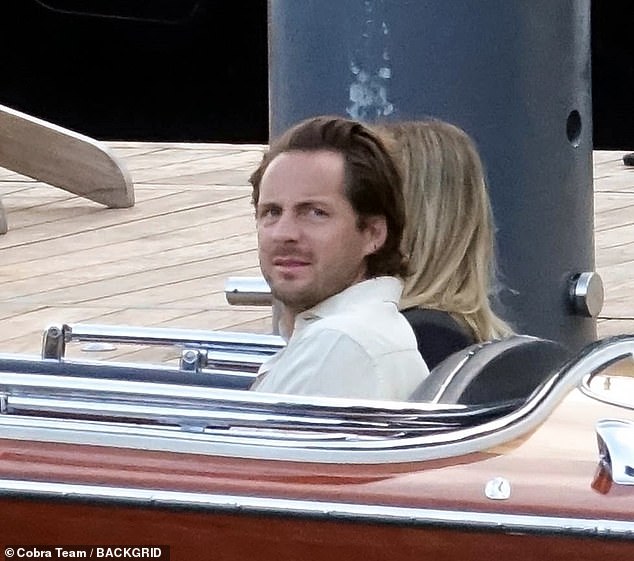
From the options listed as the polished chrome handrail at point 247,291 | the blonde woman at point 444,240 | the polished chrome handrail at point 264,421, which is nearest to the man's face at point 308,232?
the blonde woman at point 444,240

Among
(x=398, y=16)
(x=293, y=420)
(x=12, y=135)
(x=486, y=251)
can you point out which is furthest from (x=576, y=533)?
(x=12, y=135)

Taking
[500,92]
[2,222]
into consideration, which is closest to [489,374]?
[500,92]

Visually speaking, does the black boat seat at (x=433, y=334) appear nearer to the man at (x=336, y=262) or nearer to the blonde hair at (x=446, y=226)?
the blonde hair at (x=446, y=226)

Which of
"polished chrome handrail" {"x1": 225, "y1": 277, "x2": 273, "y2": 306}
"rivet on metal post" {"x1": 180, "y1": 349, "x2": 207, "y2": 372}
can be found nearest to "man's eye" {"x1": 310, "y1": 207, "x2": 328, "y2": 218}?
"rivet on metal post" {"x1": 180, "y1": 349, "x2": 207, "y2": 372}

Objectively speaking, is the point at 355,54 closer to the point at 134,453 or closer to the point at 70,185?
the point at 134,453

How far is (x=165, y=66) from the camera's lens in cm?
712

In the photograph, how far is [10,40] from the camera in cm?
720

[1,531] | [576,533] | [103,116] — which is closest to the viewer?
[576,533]

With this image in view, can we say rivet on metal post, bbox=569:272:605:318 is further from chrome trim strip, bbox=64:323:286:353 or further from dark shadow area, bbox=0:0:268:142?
dark shadow area, bbox=0:0:268:142

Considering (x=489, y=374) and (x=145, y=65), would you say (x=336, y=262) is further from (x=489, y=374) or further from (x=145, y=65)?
(x=145, y=65)

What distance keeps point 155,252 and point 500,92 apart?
2.80m

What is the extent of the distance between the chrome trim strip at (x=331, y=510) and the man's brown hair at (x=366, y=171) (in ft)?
2.26

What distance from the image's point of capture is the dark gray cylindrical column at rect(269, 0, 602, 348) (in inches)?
136

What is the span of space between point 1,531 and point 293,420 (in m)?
0.35
